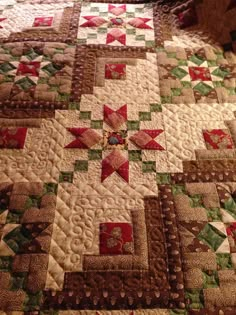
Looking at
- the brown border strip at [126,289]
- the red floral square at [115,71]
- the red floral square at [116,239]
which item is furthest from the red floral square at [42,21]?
the brown border strip at [126,289]

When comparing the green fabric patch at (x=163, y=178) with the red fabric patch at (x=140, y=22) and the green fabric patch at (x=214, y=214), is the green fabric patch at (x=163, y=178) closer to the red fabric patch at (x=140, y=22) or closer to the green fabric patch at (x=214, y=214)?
the green fabric patch at (x=214, y=214)

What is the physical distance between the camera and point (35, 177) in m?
1.07

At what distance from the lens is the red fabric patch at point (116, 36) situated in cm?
150

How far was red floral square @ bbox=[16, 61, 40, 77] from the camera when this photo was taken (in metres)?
1.34

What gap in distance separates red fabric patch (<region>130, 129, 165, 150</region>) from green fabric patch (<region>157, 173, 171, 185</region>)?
0.10 metres

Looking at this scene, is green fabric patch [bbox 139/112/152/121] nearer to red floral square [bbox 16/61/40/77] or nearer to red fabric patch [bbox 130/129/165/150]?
red fabric patch [bbox 130/129/165/150]

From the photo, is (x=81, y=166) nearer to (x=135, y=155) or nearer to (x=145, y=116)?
(x=135, y=155)

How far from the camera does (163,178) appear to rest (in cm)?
108

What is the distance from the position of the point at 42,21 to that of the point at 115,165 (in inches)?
33.3

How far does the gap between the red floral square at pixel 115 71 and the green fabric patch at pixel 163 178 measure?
1.49 feet

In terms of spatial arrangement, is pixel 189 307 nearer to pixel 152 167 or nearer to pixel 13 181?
pixel 152 167

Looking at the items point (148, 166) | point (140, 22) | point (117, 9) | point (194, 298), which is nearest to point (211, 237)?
point (194, 298)

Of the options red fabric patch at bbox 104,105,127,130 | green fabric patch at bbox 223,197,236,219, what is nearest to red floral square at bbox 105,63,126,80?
red fabric patch at bbox 104,105,127,130

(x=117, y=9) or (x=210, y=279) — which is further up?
(x=117, y=9)
